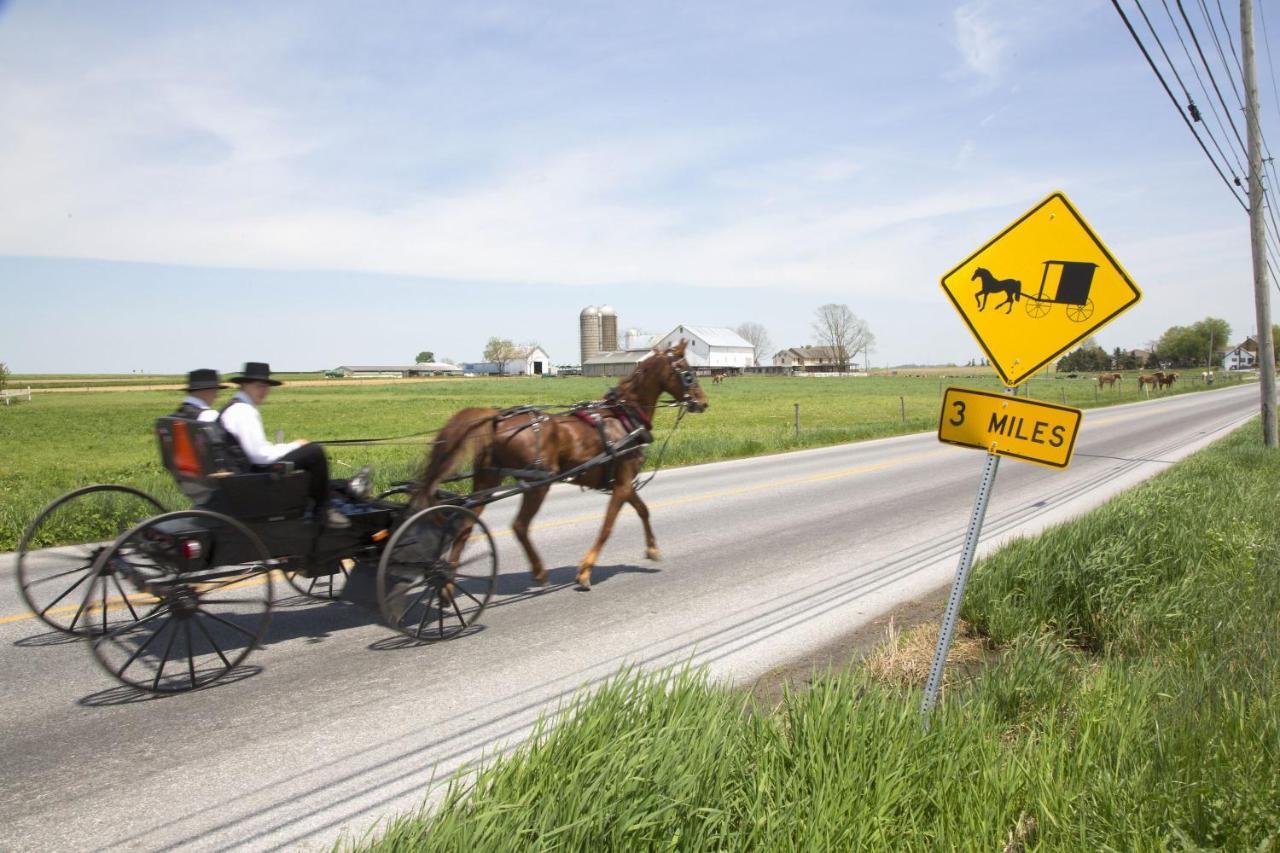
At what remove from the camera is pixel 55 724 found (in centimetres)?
416

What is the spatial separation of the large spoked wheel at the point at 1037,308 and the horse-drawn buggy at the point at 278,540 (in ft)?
12.5

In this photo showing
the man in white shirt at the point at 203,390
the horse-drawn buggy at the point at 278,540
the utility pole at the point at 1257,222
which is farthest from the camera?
the utility pole at the point at 1257,222

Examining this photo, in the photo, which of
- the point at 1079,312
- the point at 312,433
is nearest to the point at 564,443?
the point at 1079,312

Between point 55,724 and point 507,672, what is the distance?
2.39 m

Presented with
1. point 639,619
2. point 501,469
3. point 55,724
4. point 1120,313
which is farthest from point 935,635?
point 55,724

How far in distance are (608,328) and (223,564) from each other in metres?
146

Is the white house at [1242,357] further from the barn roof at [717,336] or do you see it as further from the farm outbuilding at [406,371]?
the farm outbuilding at [406,371]

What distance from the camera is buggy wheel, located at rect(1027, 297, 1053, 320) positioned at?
376 cm

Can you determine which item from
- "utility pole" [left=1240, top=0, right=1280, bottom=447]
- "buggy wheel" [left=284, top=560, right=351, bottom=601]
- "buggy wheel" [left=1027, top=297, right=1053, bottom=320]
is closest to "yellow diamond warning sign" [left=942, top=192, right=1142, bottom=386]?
"buggy wheel" [left=1027, top=297, right=1053, bottom=320]

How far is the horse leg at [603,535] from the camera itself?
23.0 ft

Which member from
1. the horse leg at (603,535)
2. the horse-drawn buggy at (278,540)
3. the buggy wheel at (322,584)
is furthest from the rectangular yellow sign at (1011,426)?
the buggy wheel at (322,584)

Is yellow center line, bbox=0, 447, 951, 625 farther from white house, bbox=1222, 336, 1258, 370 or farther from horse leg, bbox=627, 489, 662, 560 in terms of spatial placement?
white house, bbox=1222, 336, 1258, 370

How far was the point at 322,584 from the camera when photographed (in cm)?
691

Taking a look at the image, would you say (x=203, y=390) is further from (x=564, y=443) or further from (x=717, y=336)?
(x=717, y=336)
